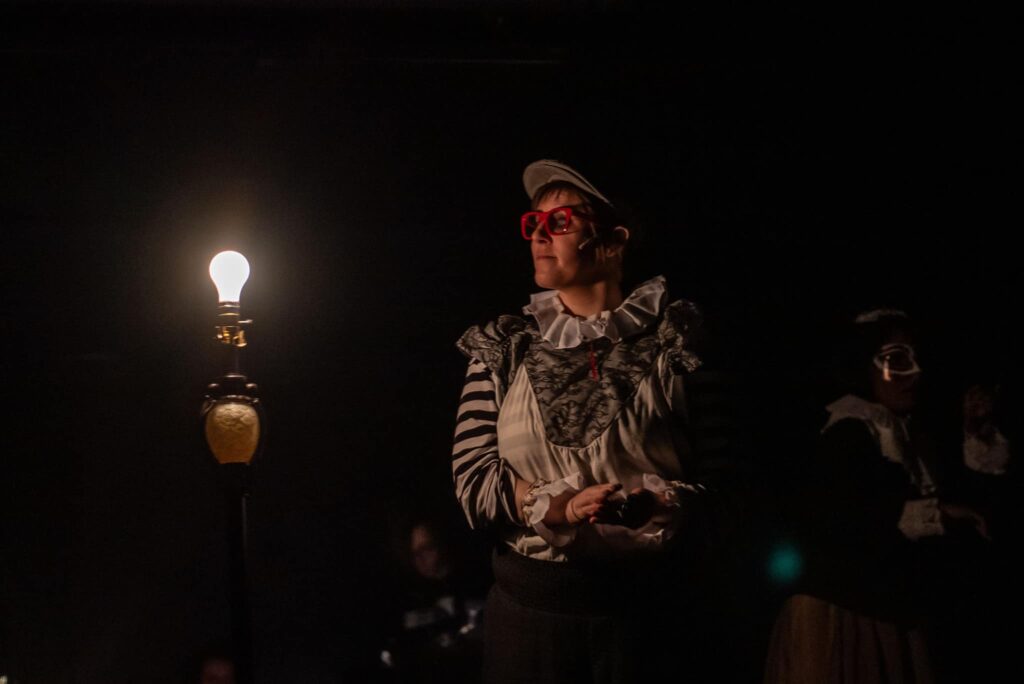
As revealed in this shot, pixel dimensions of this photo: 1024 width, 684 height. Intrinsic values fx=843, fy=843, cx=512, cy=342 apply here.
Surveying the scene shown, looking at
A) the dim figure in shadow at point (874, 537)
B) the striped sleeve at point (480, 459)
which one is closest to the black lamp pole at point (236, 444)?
the striped sleeve at point (480, 459)

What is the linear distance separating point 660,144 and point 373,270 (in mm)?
1222

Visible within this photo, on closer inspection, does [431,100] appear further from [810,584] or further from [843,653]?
[843,653]

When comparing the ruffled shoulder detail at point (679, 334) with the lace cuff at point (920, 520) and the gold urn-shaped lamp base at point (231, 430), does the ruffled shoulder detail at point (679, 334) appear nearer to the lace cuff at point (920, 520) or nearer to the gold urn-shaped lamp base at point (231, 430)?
the lace cuff at point (920, 520)

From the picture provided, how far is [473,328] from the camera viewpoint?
308cm

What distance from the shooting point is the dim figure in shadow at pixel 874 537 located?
2.90 metres

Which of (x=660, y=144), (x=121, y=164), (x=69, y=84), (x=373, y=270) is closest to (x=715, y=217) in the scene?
(x=660, y=144)

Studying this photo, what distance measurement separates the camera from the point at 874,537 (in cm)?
298

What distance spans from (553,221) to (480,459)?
88 cm

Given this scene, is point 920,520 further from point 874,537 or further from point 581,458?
point 581,458

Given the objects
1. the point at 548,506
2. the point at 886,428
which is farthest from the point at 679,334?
the point at 886,428

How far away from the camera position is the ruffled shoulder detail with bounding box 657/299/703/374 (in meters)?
2.85

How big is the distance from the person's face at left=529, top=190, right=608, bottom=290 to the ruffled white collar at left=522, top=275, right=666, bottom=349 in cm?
9

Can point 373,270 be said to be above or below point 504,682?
above

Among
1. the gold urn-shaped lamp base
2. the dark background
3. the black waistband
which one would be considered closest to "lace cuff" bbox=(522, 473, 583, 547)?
the black waistband
